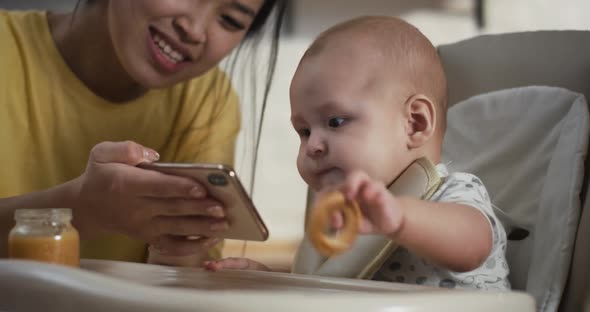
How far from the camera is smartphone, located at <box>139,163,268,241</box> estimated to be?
2.64 feet

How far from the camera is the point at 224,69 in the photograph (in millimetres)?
1728

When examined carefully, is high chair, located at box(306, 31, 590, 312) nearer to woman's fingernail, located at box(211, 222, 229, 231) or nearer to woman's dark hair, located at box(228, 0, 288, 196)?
woman's dark hair, located at box(228, 0, 288, 196)

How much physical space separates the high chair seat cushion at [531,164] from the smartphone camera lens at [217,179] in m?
0.49

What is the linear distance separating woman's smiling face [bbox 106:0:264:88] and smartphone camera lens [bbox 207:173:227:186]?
1.96ft

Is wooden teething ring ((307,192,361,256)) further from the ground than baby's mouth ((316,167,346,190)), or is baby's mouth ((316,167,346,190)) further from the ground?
wooden teething ring ((307,192,361,256))

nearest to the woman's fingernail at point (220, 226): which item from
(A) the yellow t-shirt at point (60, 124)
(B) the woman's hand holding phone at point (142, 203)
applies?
(B) the woman's hand holding phone at point (142, 203)

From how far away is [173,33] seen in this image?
138cm

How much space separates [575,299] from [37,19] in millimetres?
1209

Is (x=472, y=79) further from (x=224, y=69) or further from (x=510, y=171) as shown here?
(x=224, y=69)

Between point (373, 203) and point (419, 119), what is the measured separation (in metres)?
0.38

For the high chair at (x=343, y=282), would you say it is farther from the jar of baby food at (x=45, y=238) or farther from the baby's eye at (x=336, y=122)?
the baby's eye at (x=336, y=122)

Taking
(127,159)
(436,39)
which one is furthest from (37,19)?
(436,39)

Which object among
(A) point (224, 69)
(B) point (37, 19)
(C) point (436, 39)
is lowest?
(C) point (436, 39)

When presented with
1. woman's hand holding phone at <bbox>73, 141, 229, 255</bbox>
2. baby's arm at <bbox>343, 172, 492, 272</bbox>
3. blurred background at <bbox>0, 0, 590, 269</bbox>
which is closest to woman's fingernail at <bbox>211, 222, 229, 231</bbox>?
woman's hand holding phone at <bbox>73, 141, 229, 255</bbox>
